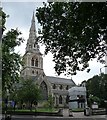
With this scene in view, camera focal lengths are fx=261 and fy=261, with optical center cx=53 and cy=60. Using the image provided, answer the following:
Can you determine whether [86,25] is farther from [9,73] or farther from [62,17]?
[9,73]

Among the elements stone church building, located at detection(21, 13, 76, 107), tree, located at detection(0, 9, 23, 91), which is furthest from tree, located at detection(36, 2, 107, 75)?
stone church building, located at detection(21, 13, 76, 107)

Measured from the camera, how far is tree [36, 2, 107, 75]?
446 inches

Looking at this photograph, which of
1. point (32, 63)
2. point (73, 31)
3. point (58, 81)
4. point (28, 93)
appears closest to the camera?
point (73, 31)

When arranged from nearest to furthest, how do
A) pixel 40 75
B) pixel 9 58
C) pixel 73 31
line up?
pixel 73 31, pixel 9 58, pixel 40 75

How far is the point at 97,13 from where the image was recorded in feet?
36.5

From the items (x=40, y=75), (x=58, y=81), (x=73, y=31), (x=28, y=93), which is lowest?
(x=28, y=93)

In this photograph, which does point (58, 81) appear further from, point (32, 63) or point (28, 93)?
point (28, 93)

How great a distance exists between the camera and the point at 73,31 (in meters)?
12.2

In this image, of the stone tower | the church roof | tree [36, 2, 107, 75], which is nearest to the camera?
tree [36, 2, 107, 75]

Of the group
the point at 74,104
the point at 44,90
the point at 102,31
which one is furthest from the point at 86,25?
the point at 44,90

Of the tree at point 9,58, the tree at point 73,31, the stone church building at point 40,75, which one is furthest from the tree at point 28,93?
the tree at point 73,31

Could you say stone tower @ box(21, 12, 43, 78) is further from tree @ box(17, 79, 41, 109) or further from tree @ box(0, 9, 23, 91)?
tree @ box(0, 9, 23, 91)

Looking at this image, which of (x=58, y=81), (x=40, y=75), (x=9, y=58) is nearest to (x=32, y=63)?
(x=40, y=75)

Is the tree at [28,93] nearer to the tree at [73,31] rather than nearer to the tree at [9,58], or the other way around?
the tree at [9,58]
